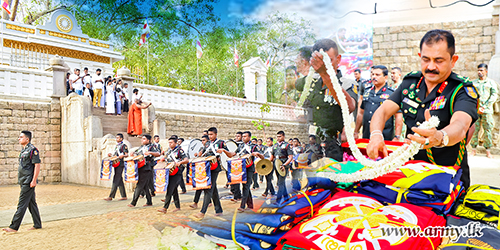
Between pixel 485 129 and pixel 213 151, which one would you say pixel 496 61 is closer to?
pixel 485 129

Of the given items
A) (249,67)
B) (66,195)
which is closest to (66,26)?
(66,195)

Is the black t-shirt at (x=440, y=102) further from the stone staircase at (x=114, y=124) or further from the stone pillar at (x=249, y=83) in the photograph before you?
the stone staircase at (x=114, y=124)

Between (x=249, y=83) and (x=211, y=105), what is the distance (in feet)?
5.13

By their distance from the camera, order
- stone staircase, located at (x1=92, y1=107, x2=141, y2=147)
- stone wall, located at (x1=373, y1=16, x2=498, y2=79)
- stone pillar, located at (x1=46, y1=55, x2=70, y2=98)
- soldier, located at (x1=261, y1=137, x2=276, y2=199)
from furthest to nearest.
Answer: stone staircase, located at (x1=92, y1=107, x2=141, y2=147) → stone pillar, located at (x1=46, y1=55, x2=70, y2=98) → soldier, located at (x1=261, y1=137, x2=276, y2=199) → stone wall, located at (x1=373, y1=16, x2=498, y2=79)

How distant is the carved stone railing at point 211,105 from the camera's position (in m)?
1.85

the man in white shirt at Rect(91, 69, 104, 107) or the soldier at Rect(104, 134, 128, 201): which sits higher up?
the man in white shirt at Rect(91, 69, 104, 107)

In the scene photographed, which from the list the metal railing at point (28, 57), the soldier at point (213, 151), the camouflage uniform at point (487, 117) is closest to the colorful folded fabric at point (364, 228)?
the soldier at point (213, 151)

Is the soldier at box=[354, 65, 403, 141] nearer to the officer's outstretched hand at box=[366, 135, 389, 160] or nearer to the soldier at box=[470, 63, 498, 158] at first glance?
the officer's outstretched hand at box=[366, 135, 389, 160]

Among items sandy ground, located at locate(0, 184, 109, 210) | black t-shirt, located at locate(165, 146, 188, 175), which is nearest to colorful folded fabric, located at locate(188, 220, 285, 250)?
black t-shirt, located at locate(165, 146, 188, 175)

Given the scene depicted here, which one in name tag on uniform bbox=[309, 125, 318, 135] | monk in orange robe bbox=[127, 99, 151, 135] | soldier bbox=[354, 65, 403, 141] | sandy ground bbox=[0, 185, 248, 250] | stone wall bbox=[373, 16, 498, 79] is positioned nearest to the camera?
name tag on uniform bbox=[309, 125, 318, 135]

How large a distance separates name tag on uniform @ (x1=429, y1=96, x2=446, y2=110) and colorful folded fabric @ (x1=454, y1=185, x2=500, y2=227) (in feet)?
1.32

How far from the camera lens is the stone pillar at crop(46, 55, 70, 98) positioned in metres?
8.06

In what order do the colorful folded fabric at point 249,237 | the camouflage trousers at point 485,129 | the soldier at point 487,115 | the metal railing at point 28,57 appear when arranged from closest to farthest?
the colorful folded fabric at point 249,237 < the soldier at point 487,115 < the camouflage trousers at point 485,129 < the metal railing at point 28,57

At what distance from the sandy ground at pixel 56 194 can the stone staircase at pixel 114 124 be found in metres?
1.44
